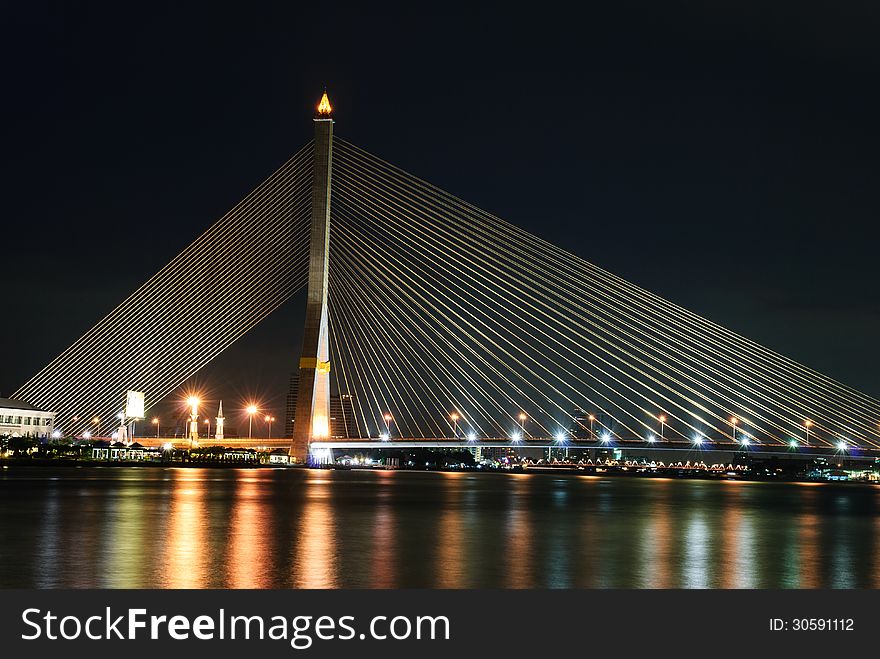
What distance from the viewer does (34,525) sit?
68.1 feet

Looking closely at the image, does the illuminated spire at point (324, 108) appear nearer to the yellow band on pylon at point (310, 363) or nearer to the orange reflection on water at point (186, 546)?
the yellow band on pylon at point (310, 363)

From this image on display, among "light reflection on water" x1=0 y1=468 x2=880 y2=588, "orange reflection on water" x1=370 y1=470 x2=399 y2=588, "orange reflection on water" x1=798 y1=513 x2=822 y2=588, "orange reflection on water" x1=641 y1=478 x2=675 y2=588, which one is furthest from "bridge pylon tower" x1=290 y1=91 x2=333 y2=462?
"orange reflection on water" x1=798 y1=513 x2=822 y2=588

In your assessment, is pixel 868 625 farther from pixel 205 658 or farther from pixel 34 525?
pixel 34 525

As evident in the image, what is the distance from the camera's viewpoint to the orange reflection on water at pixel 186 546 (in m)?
13.1

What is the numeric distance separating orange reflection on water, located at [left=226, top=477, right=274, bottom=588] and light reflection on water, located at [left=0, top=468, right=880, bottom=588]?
0.03 metres

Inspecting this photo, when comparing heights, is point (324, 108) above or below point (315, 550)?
above

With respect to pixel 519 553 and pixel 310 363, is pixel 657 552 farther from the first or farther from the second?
pixel 310 363

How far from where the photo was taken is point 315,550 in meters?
16.8

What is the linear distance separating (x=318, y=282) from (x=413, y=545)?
39.9m

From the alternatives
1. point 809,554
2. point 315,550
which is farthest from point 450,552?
point 809,554

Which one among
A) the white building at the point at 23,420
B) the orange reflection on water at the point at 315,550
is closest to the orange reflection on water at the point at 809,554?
the orange reflection on water at the point at 315,550

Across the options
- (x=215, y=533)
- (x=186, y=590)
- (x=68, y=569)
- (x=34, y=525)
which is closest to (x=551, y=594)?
(x=186, y=590)

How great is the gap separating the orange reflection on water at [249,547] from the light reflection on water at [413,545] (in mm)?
30

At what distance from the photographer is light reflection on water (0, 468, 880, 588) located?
13.7 metres
